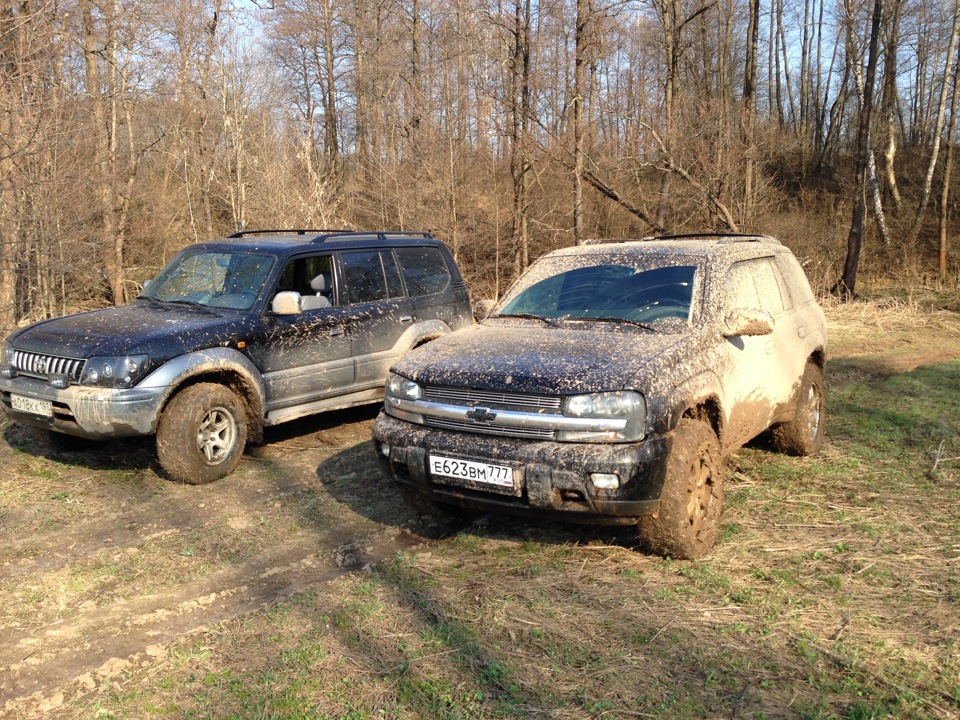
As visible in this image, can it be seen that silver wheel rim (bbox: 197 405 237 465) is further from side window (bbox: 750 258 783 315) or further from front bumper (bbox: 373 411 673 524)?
side window (bbox: 750 258 783 315)

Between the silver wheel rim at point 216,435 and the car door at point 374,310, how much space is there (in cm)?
136

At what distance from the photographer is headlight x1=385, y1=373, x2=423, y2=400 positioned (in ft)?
14.8

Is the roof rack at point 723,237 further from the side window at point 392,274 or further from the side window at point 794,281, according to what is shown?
the side window at point 392,274

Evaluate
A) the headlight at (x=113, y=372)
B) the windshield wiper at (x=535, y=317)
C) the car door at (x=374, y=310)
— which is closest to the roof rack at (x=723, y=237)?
the windshield wiper at (x=535, y=317)

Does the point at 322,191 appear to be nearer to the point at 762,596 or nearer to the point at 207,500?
the point at 207,500

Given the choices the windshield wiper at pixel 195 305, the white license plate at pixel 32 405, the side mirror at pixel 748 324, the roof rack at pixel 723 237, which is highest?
the roof rack at pixel 723 237

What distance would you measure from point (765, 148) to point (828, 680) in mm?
16812

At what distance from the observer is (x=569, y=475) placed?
3.88 meters

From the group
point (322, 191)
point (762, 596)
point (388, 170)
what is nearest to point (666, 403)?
point (762, 596)

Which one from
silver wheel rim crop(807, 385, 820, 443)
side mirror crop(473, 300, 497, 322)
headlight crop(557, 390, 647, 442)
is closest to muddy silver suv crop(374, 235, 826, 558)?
headlight crop(557, 390, 647, 442)

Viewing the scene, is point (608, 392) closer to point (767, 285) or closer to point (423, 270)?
point (767, 285)

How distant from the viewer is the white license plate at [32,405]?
5645 millimetres

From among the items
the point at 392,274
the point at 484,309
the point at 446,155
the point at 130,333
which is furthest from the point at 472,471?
the point at 446,155

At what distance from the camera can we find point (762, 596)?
12.8ft
